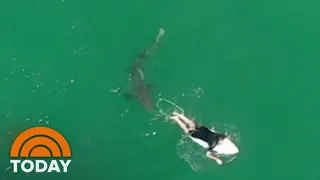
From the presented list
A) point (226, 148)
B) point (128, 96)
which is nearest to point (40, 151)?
point (128, 96)

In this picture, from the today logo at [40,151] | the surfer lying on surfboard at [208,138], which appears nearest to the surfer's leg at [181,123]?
the surfer lying on surfboard at [208,138]

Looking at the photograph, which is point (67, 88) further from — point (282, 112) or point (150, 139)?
point (282, 112)

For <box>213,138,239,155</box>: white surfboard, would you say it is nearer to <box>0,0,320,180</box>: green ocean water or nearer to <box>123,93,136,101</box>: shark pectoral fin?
<box>0,0,320,180</box>: green ocean water

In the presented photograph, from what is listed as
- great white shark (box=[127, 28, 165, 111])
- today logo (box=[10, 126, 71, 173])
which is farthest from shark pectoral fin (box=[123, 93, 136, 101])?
today logo (box=[10, 126, 71, 173])

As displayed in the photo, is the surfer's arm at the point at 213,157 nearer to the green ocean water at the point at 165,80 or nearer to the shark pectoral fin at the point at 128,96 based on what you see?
the green ocean water at the point at 165,80

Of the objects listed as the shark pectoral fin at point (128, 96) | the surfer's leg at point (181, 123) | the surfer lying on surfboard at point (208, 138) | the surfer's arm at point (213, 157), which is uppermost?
the shark pectoral fin at point (128, 96)

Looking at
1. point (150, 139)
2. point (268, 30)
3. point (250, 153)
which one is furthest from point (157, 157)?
point (268, 30)

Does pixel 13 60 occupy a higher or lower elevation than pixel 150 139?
higher
